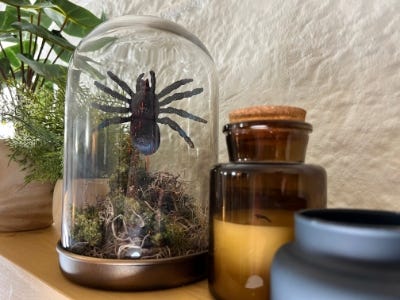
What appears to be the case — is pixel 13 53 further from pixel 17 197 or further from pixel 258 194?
pixel 258 194

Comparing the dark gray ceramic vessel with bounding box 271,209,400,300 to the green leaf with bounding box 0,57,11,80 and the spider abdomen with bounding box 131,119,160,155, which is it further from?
the green leaf with bounding box 0,57,11,80

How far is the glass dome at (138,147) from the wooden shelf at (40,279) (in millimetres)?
13

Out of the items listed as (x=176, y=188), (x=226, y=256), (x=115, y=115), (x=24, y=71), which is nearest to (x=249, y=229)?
(x=226, y=256)

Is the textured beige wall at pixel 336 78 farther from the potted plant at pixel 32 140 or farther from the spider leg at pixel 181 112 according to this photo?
the potted plant at pixel 32 140

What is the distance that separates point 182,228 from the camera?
46cm

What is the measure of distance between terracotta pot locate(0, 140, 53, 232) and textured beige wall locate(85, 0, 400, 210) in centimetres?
39

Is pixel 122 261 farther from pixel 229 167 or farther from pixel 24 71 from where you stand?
pixel 24 71

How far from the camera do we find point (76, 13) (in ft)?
2.52

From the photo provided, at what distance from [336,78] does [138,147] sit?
0.29 metres

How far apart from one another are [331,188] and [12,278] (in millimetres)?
476

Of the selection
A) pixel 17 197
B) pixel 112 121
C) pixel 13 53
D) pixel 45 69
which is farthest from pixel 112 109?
pixel 13 53

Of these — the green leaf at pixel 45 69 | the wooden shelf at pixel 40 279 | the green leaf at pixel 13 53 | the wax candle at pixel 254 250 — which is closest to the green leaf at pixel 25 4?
the green leaf at pixel 45 69

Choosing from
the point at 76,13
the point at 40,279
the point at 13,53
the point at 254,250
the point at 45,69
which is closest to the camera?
the point at 254,250

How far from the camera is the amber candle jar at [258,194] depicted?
1.14 feet
